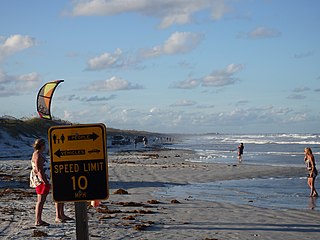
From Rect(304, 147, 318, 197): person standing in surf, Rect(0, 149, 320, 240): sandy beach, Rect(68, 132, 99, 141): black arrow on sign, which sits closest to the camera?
Rect(68, 132, 99, 141): black arrow on sign

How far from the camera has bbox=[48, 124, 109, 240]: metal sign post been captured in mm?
4434

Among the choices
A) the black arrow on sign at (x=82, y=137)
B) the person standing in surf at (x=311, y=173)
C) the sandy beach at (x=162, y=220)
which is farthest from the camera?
the person standing in surf at (x=311, y=173)

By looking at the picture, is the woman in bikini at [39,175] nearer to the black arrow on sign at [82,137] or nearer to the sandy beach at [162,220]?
the sandy beach at [162,220]

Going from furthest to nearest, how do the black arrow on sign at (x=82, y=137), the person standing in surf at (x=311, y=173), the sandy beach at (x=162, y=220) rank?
the person standing in surf at (x=311, y=173) → the sandy beach at (x=162, y=220) → the black arrow on sign at (x=82, y=137)

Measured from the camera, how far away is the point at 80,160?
4.45 metres

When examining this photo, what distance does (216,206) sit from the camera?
15.5 metres

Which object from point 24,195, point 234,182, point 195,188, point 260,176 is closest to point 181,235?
point 24,195

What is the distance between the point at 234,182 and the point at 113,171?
7735 mm

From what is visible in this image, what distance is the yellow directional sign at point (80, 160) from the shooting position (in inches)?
175

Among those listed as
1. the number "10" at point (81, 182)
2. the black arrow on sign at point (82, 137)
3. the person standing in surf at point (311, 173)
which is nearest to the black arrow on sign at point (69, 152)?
→ the black arrow on sign at point (82, 137)

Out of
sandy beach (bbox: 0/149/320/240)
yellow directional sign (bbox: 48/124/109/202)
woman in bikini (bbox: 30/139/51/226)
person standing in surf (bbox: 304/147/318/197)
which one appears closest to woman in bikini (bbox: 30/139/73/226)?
woman in bikini (bbox: 30/139/51/226)

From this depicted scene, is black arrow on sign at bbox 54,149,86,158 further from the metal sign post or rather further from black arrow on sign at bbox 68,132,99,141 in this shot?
black arrow on sign at bbox 68,132,99,141

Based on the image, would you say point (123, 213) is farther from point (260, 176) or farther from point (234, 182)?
point (260, 176)

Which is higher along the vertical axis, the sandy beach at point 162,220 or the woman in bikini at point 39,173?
the woman in bikini at point 39,173
